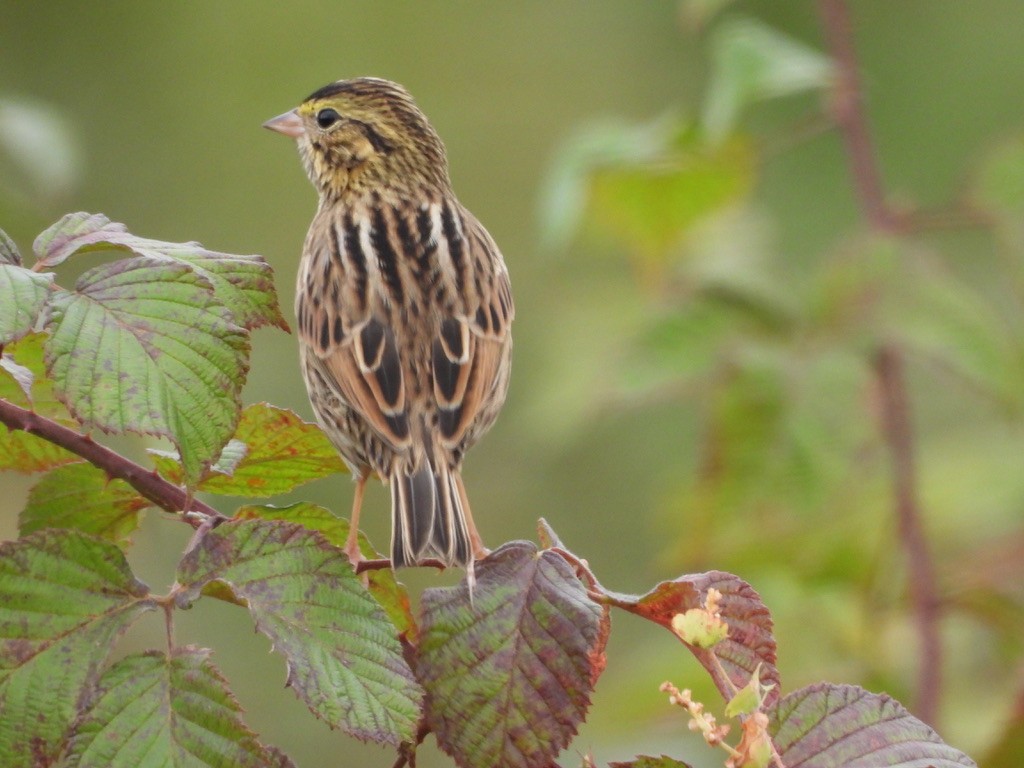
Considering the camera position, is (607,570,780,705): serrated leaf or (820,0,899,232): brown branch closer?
(607,570,780,705): serrated leaf

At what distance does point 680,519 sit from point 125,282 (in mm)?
2516

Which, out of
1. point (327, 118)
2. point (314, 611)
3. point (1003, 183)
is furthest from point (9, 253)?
point (1003, 183)

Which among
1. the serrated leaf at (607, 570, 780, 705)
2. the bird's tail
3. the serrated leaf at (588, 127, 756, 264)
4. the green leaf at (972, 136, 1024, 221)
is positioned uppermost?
the green leaf at (972, 136, 1024, 221)

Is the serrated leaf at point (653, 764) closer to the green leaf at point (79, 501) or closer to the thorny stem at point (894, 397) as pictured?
the green leaf at point (79, 501)

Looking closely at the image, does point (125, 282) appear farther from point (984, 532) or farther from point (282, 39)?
point (282, 39)

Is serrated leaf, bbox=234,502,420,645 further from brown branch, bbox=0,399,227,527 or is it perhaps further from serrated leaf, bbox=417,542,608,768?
serrated leaf, bbox=417,542,608,768

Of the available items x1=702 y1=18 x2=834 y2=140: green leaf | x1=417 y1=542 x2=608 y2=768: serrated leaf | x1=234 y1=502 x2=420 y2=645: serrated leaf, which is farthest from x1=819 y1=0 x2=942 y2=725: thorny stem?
x1=417 y1=542 x2=608 y2=768: serrated leaf

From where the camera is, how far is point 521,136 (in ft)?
40.4

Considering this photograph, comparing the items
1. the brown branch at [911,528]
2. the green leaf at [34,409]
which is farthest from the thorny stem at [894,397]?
the green leaf at [34,409]

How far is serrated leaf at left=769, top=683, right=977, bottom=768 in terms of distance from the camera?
1971 millimetres

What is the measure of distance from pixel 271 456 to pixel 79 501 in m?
0.28

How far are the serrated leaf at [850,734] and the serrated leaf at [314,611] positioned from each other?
1.47ft

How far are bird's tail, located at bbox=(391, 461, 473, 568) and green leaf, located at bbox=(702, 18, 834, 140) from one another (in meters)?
1.38

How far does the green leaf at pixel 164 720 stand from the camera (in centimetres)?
190
